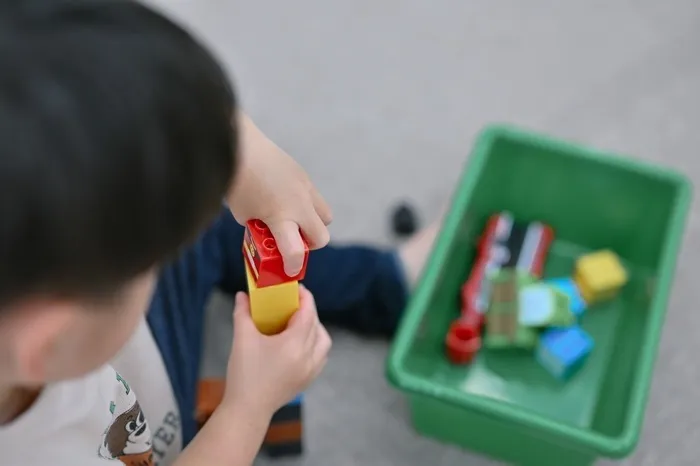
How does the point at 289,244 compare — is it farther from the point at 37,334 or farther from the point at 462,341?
the point at 462,341

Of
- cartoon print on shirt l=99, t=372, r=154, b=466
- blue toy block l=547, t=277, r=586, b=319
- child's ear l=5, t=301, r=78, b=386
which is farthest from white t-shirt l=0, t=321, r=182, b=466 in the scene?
blue toy block l=547, t=277, r=586, b=319

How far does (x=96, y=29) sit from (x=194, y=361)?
543 millimetres

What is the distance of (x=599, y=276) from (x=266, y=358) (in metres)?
0.53

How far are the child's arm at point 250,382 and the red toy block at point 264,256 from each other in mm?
65

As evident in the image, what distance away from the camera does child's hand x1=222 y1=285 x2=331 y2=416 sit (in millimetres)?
635

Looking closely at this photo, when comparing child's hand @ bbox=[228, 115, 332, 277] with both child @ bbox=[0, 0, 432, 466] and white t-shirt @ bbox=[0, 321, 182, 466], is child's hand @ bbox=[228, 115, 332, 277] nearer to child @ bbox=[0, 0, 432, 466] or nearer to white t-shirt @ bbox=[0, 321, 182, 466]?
child @ bbox=[0, 0, 432, 466]

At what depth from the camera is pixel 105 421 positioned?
0.58m

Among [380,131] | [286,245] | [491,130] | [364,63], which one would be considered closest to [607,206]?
[491,130]

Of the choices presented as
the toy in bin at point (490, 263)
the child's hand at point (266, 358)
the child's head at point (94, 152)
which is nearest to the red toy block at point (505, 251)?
the toy in bin at point (490, 263)

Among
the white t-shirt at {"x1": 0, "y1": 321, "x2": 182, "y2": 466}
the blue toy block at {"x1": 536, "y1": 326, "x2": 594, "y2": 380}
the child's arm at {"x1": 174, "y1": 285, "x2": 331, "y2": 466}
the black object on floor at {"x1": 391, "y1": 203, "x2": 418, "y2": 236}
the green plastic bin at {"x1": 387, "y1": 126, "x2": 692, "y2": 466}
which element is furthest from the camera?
the black object on floor at {"x1": 391, "y1": 203, "x2": 418, "y2": 236}

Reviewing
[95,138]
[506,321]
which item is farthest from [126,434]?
[506,321]

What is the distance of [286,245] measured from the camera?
56cm

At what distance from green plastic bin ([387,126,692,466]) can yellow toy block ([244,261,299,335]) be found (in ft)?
0.67

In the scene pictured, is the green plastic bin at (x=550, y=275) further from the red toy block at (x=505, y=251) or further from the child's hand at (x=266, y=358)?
the child's hand at (x=266, y=358)
